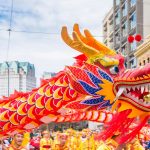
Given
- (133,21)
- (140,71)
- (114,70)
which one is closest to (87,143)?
(114,70)

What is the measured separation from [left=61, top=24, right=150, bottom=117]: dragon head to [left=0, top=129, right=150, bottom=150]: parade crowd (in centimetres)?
46

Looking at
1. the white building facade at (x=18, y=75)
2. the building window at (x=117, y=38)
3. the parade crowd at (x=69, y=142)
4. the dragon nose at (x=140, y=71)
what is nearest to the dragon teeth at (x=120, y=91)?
the dragon nose at (x=140, y=71)

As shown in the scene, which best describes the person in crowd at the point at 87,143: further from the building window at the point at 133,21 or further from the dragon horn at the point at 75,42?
the building window at the point at 133,21

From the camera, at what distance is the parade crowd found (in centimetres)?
581

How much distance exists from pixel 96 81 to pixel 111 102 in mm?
288

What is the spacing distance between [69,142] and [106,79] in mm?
5230

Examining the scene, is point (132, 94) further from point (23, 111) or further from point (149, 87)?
point (23, 111)

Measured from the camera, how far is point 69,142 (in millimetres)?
10344

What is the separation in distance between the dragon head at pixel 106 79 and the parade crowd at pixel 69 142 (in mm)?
457

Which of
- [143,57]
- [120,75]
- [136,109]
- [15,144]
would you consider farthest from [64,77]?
[143,57]

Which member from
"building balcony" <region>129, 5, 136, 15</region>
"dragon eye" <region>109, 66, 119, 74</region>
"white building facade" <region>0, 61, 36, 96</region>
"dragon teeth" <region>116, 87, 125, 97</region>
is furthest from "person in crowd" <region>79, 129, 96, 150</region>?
"white building facade" <region>0, 61, 36, 96</region>

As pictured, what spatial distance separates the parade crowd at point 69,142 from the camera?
5.81 meters

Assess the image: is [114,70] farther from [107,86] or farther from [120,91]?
[120,91]

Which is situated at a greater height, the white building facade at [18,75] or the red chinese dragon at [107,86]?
the white building facade at [18,75]
